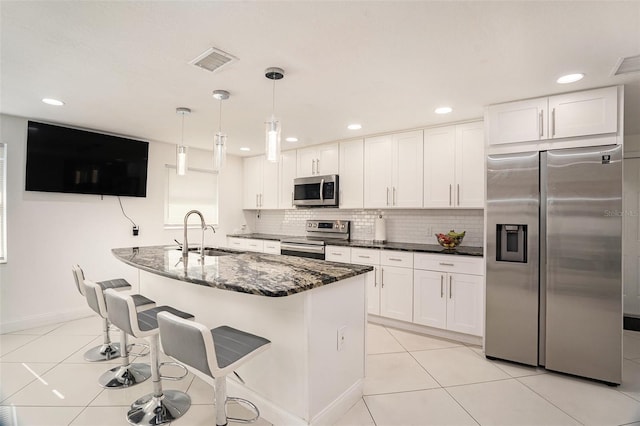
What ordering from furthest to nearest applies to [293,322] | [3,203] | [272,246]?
1. [272,246]
2. [3,203]
3. [293,322]

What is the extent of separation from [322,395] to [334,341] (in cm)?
32

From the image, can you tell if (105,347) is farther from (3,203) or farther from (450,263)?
(450,263)

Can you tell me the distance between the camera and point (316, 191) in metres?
4.68

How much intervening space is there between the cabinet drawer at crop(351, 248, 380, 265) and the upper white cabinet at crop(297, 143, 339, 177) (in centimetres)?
128

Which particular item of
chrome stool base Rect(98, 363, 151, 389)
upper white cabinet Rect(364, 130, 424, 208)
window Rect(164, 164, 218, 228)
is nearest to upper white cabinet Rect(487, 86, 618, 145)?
upper white cabinet Rect(364, 130, 424, 208)

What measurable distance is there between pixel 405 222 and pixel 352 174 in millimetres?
984

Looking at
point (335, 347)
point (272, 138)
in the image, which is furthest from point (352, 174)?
point (335, 347)

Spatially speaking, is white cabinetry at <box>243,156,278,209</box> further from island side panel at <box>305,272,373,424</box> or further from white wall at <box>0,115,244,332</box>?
island side panel at <box>305,272,373,424</box>

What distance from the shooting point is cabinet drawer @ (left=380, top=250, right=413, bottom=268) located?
11.7 ft

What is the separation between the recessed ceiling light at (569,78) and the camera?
7.72ft

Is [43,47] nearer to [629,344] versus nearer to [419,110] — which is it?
[419,110]

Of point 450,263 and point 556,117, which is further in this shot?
point 450,263

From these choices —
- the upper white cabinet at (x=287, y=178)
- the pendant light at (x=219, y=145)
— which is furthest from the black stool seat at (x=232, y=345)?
the upper white cabinet at (x=287, y=178)

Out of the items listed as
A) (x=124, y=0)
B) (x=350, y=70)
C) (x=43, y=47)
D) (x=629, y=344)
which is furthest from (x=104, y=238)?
(x=629, y=344)
